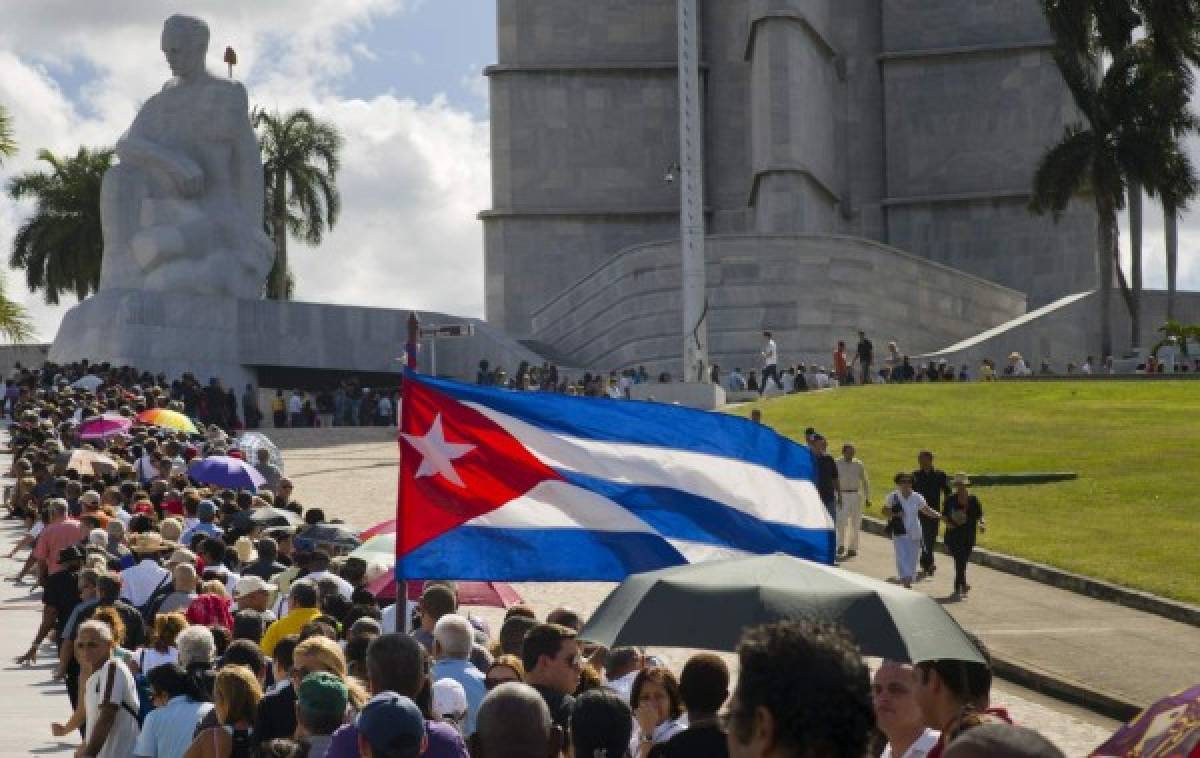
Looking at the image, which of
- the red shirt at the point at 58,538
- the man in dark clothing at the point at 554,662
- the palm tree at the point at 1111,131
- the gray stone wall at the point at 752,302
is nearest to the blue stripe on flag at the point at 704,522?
the man in dark clothing at the point at 554,662

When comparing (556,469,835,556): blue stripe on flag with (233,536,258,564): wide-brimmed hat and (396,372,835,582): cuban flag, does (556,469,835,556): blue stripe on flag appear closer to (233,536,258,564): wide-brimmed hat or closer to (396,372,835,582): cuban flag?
(396,372,835,582): cuban flag

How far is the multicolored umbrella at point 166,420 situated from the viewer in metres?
25.8

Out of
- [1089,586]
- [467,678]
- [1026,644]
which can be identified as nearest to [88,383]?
[1089,586]

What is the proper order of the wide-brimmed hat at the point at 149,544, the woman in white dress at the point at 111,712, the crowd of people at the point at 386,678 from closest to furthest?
the crowd of people at the point at 386,678 < the woman in white dress at the point at 111,712 < the wide-brimmed hat at the point at 149,544

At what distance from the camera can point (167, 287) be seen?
44812 mm

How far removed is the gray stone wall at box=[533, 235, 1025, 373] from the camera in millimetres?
49594

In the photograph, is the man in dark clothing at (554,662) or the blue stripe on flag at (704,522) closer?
the man in dark clothing at (554,662)

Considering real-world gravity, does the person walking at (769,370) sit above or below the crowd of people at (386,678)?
above

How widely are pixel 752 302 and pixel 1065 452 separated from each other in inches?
840

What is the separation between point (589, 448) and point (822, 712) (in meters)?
4.41

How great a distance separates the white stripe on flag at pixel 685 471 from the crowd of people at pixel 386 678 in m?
0.64

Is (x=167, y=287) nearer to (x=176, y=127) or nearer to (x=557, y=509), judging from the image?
(x=176, y=127)

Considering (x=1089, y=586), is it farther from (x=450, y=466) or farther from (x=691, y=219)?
(x=691, y=219)

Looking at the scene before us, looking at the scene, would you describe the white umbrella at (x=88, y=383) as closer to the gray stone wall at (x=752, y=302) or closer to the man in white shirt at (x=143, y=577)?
the gray stone wall at (x=752, y=302)
